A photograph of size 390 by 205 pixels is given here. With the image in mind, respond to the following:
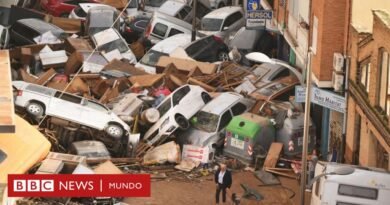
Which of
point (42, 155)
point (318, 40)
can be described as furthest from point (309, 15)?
point (42, 155)

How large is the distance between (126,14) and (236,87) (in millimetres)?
14306

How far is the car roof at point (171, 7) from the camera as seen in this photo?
166 feet

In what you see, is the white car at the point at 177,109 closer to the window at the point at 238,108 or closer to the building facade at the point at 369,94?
the window at the point at 238,108

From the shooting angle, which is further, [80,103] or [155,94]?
[155,94]

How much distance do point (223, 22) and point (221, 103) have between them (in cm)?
1345

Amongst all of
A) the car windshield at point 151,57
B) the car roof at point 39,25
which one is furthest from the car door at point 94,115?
the car roof at point 39,25

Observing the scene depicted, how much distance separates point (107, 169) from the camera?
3012 cm

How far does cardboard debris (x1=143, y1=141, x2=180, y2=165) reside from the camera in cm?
3244

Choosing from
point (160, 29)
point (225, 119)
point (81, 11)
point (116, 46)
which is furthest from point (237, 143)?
point (81, 11)

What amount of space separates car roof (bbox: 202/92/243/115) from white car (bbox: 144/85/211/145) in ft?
0.79

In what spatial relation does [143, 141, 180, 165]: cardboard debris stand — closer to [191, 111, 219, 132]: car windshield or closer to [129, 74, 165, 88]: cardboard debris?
[191, 111, 219, 132]: car windshield

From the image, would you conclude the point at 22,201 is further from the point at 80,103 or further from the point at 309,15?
the point at 309,15

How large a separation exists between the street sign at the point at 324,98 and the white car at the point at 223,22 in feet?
51.1

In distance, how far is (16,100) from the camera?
111ft
